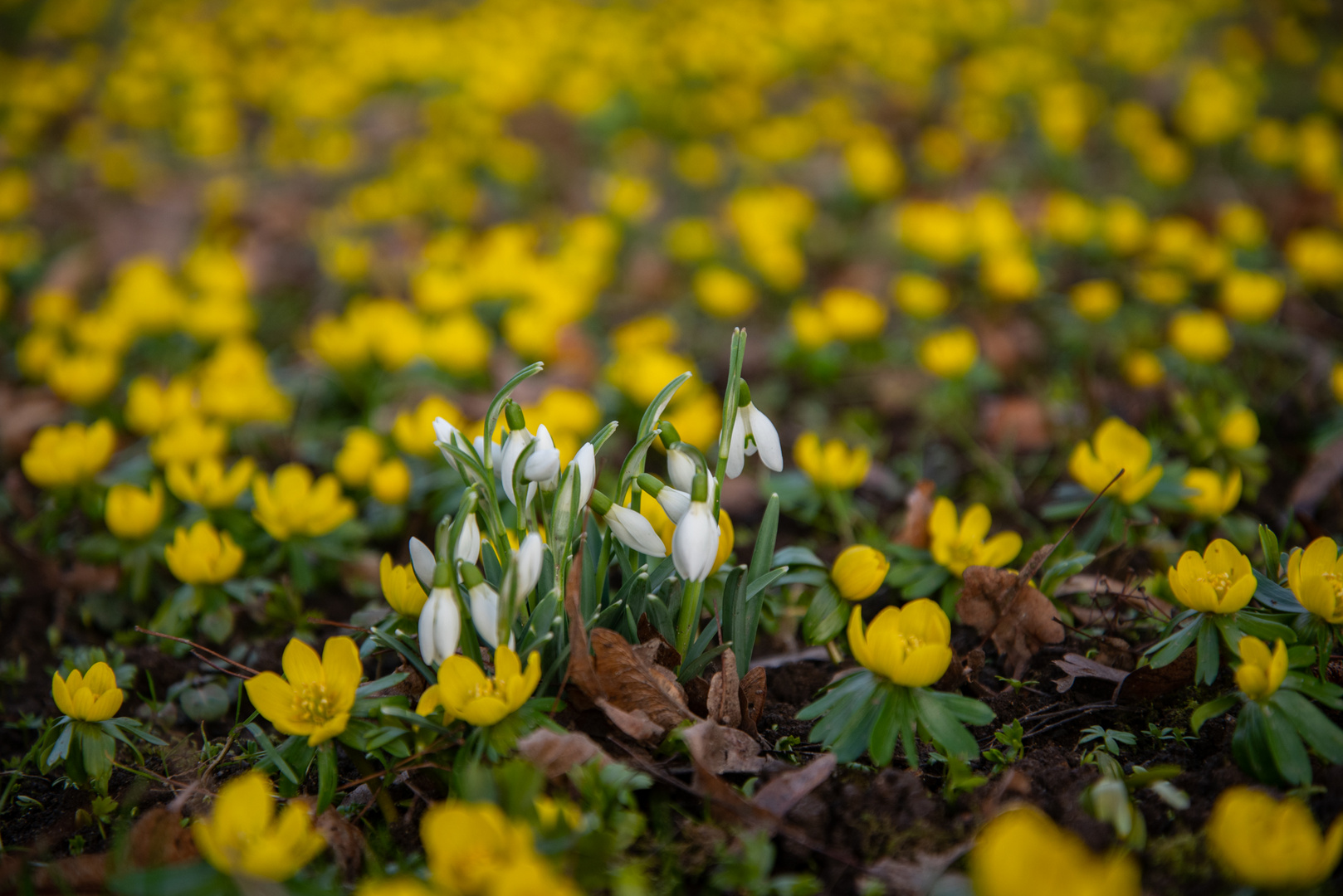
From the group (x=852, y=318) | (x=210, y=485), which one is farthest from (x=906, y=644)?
(x=852, y=318)

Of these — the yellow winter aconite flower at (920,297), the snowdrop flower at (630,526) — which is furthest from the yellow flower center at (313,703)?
the yellow winter aconite flower at (920,297)

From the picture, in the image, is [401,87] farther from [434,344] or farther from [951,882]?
[951,882]

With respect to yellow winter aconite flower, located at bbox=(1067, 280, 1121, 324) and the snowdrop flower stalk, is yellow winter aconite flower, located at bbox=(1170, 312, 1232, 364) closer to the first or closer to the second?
yellow winter aconite flower, located at bbox=(1067, 280, 1121, 324)

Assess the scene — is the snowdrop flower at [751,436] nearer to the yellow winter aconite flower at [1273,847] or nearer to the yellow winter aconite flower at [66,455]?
the yellow winter aconite flower at [1273,847]

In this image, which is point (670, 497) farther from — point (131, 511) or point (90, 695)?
point (131, 511)

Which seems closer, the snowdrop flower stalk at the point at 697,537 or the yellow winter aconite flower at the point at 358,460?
the snowdrop flower stalk at the point at 697,537

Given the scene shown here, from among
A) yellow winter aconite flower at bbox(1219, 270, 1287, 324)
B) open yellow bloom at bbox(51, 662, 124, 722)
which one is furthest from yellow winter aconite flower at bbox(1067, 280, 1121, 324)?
open yellow bloom at bbox(51, 662, 124, 722)

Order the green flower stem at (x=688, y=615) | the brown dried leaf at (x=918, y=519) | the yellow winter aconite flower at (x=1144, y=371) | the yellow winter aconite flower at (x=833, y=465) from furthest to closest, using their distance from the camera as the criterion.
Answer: the yellow winter aconite flower at (x=1144, y=371) → the yellow winter aconite flower at (x=833, y=465) → the brown dried leaf at (x=918, y=519) → the green flower stem at (x=688, y=615)
